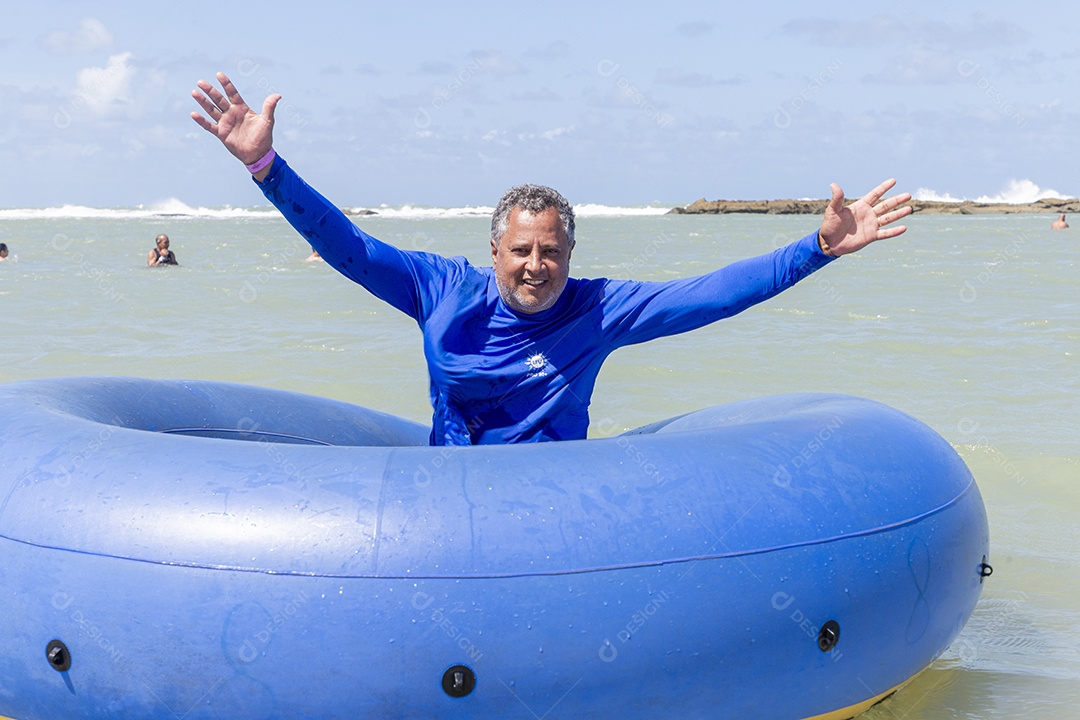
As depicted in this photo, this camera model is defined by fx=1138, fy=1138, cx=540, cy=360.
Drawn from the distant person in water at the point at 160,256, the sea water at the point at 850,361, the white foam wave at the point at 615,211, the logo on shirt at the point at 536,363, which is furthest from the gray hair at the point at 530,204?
the white foam wave at the point at 615,211

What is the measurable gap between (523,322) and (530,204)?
1.09 feet

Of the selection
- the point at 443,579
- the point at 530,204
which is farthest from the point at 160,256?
the point at 443,579

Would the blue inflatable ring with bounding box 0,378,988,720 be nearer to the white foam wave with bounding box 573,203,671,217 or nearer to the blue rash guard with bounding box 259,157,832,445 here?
the blue rash guard with bounding box 259,157,832,445

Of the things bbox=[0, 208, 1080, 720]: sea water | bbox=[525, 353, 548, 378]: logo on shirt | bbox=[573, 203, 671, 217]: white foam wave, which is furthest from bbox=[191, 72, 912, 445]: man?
bbox=[573, 203, 671, 217]: white foam wave

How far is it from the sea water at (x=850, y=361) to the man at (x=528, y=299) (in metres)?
1.25

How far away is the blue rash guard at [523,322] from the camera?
10.2ft

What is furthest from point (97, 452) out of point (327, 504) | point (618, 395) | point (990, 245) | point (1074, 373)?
point (990, 245)

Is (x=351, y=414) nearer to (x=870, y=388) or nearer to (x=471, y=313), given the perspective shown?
(x=471, y=313)

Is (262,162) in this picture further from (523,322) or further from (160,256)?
(160,256)

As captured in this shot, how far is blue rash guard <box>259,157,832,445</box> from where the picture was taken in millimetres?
3123

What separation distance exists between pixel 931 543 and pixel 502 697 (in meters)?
1.18

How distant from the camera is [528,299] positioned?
10.1 ft

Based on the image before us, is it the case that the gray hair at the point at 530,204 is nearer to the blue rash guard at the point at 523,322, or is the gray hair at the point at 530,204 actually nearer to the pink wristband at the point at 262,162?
the blue rash guard at the point at 523,322

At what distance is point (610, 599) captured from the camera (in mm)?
2410
